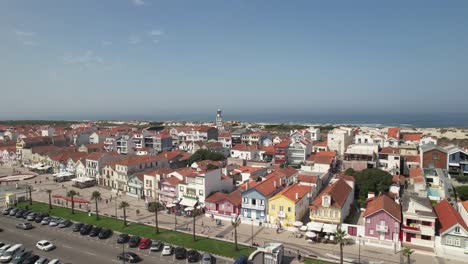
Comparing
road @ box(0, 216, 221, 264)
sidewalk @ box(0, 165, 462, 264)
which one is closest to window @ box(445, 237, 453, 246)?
sidewalk @ box(0, 165, 462, 264)

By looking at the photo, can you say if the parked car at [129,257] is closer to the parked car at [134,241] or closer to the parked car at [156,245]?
the parked car at [156,245]

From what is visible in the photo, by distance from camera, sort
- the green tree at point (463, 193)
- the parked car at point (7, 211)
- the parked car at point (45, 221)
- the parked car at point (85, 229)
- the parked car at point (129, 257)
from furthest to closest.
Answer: the parked car at point (7, 211) → the green tree at point (463, 193) → the parked car at point (45, 221) → the parked car at point (85, 229) → the parked car at point (129, 257)

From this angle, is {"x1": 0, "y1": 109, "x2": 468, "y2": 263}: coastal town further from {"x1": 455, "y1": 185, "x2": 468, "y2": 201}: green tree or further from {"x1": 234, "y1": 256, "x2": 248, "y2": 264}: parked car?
{"x1": 234, "y1": 256, "x2": 248, "y2": 264}: parked car

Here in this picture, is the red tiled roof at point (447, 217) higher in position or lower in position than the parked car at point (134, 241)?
higher

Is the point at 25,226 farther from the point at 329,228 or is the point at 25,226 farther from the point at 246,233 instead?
the point at 329,228

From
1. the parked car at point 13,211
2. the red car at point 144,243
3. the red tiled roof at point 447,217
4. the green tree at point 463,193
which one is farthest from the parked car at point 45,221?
the green tree at point 463,193

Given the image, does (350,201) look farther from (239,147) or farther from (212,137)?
(212,137)

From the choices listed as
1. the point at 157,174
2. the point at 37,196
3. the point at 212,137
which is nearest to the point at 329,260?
the point at 157,174

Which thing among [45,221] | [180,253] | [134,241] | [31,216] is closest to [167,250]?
[180,253]
